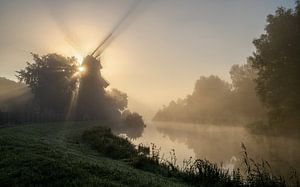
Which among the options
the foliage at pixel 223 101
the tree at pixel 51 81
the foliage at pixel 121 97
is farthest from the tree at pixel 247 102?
the tree at pixel 51 81

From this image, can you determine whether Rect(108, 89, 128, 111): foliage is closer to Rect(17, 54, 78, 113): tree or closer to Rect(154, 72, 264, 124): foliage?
Rect(154, 72, 264, 124): foliage

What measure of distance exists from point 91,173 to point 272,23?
4994 centimetres

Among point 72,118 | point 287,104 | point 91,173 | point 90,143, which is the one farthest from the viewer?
point 72,118

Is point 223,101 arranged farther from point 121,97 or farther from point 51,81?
point 51,81

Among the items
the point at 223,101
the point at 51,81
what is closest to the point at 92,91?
the point at 51,81

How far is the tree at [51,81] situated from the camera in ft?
261

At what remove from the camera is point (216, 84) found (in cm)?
14962

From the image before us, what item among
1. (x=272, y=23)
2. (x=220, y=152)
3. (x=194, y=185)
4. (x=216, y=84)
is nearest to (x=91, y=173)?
(x=194, y=185)

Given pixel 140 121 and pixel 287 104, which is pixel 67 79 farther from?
pixel 287 104

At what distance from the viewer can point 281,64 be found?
5488 centimetres

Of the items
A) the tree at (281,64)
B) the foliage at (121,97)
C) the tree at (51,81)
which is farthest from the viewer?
the foliage at (121,97)

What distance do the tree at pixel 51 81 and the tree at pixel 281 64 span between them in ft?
140

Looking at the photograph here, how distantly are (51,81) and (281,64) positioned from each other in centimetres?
4867

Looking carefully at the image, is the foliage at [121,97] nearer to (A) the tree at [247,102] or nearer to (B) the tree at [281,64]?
(A) the tree at [247,102]
